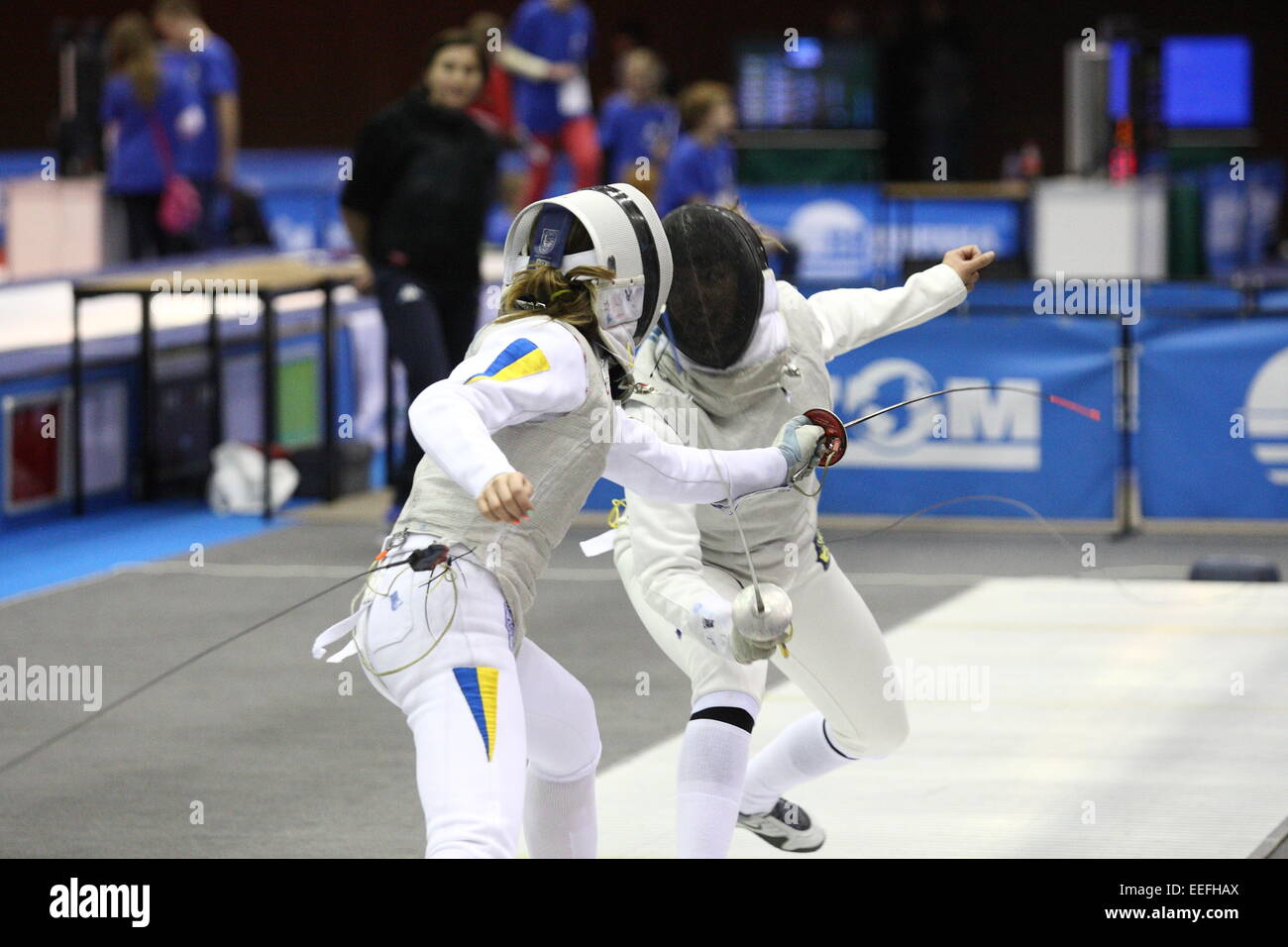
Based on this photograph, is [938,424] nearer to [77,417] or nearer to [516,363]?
[77,417]

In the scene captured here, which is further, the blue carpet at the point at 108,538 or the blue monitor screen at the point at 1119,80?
the blue monitor screen at the point at 1119,80

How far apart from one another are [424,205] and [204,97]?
437 cm

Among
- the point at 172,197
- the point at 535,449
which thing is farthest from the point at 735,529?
the point at 172,197

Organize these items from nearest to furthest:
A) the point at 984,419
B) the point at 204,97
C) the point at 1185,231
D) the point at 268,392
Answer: the point at 984,419
the point at 268,392
the point at 204,97
the point at 1185,231

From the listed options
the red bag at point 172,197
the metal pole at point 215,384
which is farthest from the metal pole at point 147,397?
the red bag at point 172,197

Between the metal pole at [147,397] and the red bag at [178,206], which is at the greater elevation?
the red bag at [178,206]

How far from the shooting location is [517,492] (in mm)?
2787

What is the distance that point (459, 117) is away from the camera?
781cm

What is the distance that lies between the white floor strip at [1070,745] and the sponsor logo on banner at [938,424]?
3.42 ft

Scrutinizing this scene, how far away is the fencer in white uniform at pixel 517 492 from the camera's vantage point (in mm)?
2881

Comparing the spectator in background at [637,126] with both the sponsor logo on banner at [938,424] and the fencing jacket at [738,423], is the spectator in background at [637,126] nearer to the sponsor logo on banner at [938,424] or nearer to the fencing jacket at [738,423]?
the sponsor logo on banner at [938,424]

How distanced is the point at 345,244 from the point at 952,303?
12413 millimetres

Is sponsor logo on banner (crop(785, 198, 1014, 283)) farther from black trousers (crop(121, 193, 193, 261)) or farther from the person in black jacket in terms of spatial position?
the person in black jacket
